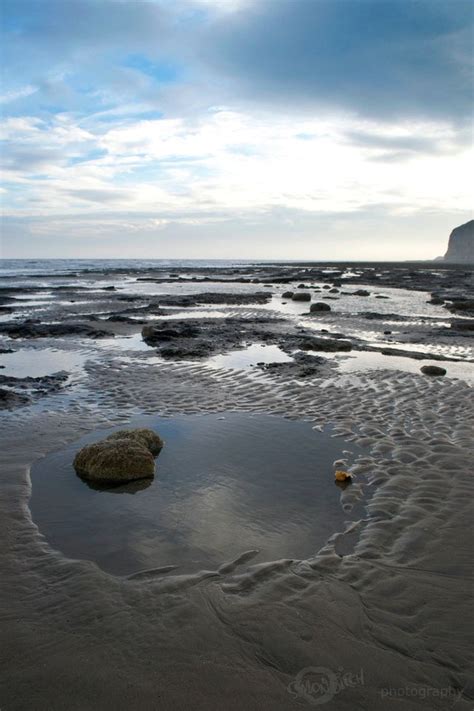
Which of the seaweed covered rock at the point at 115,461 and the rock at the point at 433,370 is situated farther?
the rock at the point at 433,370

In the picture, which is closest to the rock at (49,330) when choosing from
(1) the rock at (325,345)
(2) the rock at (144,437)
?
(1) the rock at (325,345)

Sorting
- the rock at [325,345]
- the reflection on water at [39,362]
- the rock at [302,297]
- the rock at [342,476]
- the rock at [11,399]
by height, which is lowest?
the rock at [342,476]

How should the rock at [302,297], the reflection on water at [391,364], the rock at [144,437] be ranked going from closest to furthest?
the rock at [144,437] < the reflection on water at [391,364] < the rock at [302,297]

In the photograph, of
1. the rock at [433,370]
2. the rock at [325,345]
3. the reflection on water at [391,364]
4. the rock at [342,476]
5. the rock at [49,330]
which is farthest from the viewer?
the rock at [49,330]

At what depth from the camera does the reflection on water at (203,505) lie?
17.6 ft

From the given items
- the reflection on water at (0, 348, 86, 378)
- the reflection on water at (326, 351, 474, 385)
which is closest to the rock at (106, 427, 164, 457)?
the reflection on water at (326, 351, 474, 385)

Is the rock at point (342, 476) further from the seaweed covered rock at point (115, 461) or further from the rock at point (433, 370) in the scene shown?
the rock at point (433, 370)

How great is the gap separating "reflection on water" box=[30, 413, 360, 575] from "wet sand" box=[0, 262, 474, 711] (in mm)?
218

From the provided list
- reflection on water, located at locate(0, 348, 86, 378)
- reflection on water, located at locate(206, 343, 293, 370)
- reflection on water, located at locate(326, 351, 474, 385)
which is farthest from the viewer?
reflection on water, located at locate(206, 343, 293, 370)

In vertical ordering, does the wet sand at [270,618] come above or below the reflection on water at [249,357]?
below

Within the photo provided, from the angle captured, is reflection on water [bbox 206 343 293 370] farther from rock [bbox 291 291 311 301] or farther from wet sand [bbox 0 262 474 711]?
rock [bbox 291 291 311 301]

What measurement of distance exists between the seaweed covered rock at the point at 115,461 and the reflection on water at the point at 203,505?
0.18 meters

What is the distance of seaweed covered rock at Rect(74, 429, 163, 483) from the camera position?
7039 millimetres

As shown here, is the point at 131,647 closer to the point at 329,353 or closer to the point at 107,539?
the point at 107,539
